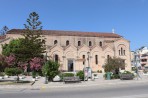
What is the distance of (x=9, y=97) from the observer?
51.8ft

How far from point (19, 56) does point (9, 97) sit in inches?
1579

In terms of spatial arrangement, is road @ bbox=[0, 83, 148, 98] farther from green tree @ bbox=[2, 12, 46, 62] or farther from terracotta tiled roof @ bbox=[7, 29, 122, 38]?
terracotta tiled roof @ bbox=[7, 29, 122, 38]

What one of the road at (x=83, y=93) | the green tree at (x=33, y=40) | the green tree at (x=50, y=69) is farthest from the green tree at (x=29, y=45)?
the road at (x=83, y=93)

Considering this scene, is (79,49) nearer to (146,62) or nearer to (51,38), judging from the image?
(51,38)

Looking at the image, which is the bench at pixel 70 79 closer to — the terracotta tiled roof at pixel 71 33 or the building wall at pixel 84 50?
the building wall at pixel 84 50

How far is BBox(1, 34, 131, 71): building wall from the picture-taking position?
67.0 m

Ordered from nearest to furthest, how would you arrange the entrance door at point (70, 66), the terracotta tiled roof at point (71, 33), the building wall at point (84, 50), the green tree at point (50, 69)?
the green tree at point (50, 69) → the building wall at point (84, 50) → the entrance door at point (70, 66) → the terracotta tiled roof at point (71, 33)

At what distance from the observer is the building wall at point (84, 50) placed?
2638 inches

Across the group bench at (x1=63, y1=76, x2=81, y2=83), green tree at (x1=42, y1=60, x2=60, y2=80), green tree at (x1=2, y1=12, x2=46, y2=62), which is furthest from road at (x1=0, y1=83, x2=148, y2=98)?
green tree at (x1=2, y1=12, x2=46, y2=62)

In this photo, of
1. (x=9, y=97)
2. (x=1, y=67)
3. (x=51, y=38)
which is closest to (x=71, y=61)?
(x=51, y=38)

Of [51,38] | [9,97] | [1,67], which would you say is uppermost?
[51,38]

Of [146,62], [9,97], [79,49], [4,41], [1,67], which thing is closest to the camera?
[9,97]

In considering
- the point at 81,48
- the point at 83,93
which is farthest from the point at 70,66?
the point at 83,93

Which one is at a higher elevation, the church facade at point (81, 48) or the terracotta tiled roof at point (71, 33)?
the terracotta tiled roof at point (71, 33)
